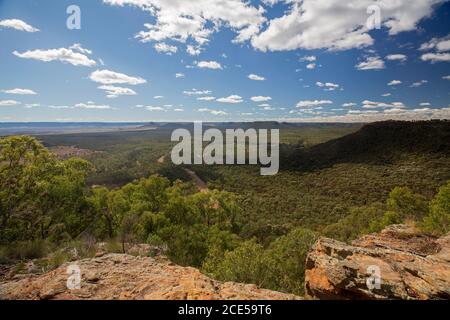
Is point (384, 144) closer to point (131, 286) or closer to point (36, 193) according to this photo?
point (36, 193)

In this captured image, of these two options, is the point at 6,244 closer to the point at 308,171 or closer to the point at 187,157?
the point at 308,171

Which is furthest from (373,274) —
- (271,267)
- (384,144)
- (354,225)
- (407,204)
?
(384,144)

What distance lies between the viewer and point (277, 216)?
4500 centimetres

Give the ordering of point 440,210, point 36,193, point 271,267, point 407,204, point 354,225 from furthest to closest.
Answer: point 354,225 < point 407,204 < point 440,210 < point 36,193 < point 271,267

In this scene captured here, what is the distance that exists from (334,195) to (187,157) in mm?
55384

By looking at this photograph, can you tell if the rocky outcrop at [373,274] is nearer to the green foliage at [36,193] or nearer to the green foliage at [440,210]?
the green foliage at [440,210]

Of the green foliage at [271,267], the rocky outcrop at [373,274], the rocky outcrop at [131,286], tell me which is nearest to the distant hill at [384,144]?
the green foliage at [271,267]

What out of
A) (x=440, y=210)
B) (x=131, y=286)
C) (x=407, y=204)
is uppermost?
(x=131, y=286)

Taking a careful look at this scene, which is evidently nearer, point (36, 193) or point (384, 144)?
point (36, 193)

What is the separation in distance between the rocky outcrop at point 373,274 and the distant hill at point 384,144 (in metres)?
61.5

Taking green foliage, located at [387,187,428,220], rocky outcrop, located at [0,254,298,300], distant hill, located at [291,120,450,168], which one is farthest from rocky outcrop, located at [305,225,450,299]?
distant hill, located at [291,120,450,168]

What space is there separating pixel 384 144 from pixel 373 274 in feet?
247

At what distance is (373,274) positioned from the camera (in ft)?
22.2

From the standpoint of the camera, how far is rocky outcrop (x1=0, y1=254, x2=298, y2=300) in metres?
6.39
